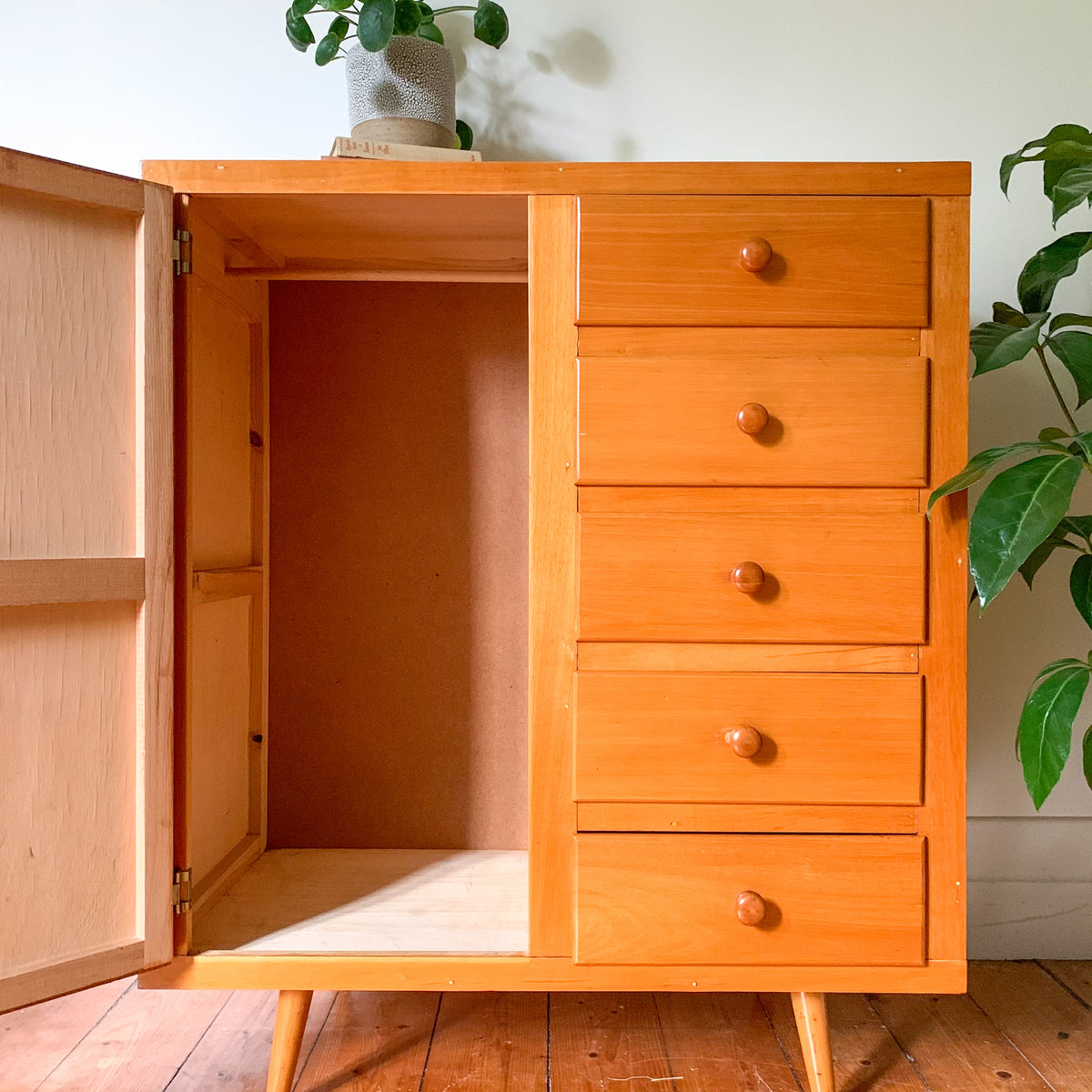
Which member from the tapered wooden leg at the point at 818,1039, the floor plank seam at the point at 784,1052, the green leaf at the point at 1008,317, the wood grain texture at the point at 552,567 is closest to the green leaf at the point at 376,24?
the wood grain texture at the point at 552,567

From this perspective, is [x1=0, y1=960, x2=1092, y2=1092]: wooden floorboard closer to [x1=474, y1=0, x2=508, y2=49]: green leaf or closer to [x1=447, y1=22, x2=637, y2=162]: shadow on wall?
[x1=447, y1=22, x2=637, y2=162]: shadow on wall

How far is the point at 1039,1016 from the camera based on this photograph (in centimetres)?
131

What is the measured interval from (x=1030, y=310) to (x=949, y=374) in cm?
30

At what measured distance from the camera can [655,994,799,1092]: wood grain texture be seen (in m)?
1.15

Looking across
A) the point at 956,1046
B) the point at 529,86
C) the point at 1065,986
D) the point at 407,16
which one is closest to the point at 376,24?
the point at 407,16

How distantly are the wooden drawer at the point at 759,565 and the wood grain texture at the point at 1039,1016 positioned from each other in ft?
2.18

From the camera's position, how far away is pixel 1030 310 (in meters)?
1.21

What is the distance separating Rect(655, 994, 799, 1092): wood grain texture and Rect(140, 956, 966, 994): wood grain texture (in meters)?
0.22

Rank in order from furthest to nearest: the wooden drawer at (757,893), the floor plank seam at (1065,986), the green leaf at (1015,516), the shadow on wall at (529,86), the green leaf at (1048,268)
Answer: the shadow on wall at (529,86) → the floor plank seam at (1065,986) → the green leaf at (1048,268) → the wooden drawer at (757,893) → the green leaf at (1015,516)

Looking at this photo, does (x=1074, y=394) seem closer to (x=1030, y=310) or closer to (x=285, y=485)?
(x=1030, y=310)

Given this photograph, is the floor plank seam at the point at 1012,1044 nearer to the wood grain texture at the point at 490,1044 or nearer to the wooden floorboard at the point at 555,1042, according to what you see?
the wooden floorboard at the point at 555,1042

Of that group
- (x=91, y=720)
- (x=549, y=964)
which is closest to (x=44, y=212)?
(x=91, y=720)

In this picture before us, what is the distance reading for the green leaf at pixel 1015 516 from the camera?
0.91 meters

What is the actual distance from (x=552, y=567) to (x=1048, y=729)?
1.97 ft
